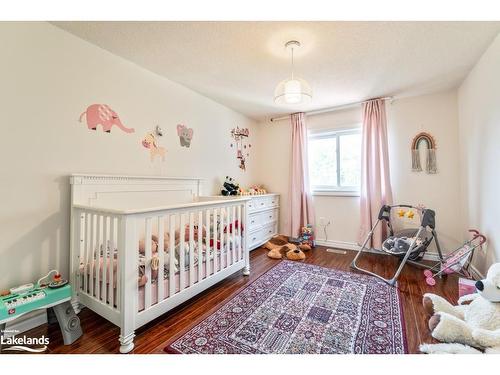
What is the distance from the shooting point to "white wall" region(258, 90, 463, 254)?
2797mm

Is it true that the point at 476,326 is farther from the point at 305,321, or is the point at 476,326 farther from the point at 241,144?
the point at 241,144

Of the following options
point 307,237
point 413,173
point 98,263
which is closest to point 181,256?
→ point 98,263

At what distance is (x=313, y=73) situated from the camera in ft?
7.75

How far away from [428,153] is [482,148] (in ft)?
2.56

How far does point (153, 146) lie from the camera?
7.79ft

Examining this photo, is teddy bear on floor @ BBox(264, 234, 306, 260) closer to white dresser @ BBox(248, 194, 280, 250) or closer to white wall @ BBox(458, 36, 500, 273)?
white dresser @ BBox(248, 194, 280, 250)

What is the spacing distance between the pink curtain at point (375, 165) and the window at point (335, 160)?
0.83ft

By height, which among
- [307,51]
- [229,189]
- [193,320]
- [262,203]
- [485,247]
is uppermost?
[307,51]

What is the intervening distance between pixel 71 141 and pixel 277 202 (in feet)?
9.79

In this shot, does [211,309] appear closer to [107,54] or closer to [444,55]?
[107,54]

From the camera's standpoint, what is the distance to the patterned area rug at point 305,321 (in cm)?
132

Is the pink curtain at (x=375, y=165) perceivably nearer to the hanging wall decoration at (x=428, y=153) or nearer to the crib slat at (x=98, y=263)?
the hanging wall decoration at (x=428, y=153)

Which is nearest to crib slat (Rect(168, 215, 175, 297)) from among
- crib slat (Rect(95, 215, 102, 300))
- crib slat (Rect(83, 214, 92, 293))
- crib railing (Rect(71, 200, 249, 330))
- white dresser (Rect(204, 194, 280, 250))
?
crib railing (Rect(71, 200, 249, 330))
